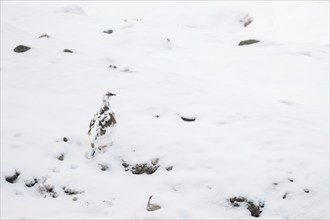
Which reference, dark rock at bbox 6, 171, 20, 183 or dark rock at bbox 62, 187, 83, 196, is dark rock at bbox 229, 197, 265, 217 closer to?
dark rock at bbox 62, 187, 83, 196

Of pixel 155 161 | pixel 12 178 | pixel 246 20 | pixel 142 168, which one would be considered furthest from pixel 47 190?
pixel 246 20

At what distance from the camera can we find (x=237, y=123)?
25.1 feet

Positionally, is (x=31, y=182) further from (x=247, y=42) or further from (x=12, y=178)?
(x=247, y=42)

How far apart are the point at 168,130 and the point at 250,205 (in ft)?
7.67

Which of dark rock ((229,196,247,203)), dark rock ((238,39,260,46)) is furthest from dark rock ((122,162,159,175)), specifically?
dark rock ((238,39,260,46))

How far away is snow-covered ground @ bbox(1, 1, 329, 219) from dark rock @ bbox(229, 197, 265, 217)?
0.03 m

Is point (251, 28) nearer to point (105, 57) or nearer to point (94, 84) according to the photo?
point (105, 57)

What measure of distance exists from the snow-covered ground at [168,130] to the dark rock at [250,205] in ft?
0.10

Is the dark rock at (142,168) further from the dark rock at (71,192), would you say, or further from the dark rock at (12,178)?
the dark rock at (12,178)

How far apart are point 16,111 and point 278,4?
22.0 meters

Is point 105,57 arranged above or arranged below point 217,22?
above

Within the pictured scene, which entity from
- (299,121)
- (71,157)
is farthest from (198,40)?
(71,157)

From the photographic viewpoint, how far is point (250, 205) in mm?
5617

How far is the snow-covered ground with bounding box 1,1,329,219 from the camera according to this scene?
5.68 meters
